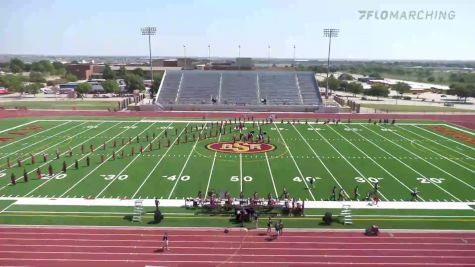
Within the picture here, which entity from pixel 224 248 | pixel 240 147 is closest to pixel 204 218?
pixel 224 248

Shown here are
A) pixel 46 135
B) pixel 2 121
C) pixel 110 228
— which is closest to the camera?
pixel 110 228

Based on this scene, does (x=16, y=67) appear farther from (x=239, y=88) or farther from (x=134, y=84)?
(x=239, y=88)

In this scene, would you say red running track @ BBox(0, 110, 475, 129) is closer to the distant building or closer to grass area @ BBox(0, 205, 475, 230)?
grass area @ BBox(0, 205, 475, 230)

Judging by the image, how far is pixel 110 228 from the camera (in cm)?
1809

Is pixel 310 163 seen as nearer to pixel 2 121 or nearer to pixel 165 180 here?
pixel 165 180

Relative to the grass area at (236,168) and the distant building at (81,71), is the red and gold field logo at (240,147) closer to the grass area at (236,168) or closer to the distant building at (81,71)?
the grass area at (236,168)

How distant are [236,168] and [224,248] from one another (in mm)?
11520

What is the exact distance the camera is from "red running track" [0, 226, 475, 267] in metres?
15.5

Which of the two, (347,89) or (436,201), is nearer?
(436,201)

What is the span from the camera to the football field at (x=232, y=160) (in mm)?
23406

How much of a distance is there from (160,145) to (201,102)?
3185cm

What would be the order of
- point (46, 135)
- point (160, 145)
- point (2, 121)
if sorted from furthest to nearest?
point (2, 121) < point (46, 135) < point (160, 145)

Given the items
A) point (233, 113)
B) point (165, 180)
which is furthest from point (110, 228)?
point (233, 113)

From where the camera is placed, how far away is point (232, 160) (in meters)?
29.8
